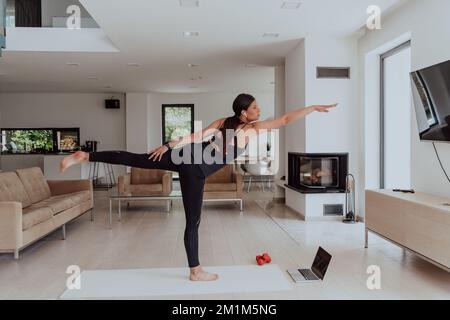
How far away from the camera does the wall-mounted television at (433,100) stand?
3.29 metres

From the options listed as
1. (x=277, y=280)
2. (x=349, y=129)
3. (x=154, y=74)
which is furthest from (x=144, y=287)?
(x=154, y=74)

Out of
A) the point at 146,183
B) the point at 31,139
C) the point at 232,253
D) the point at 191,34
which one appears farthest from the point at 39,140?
the point at 232,253

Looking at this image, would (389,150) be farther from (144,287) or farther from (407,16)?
(144,287)

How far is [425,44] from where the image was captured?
3.90m

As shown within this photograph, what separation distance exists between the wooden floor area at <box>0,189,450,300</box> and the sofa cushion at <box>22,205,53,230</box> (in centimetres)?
35

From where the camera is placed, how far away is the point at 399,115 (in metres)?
4.98

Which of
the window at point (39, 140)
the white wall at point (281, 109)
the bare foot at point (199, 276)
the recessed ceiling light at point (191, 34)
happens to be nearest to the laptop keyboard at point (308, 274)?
the bare foot at point (199, 276)

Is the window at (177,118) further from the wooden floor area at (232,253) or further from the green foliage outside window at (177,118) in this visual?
the wooden floor area at (232,253)

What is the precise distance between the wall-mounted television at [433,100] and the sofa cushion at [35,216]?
3.94m

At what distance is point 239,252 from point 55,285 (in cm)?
175

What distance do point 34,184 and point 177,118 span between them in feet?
23.1

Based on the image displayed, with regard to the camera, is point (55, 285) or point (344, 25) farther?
point (344, 25)
